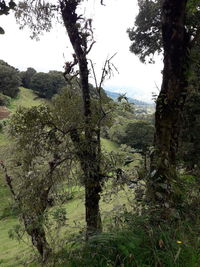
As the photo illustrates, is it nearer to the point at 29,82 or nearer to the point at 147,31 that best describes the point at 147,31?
the point at 147,31

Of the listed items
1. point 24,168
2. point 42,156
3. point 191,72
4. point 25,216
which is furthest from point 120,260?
point 24,168

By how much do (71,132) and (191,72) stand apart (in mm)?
3510

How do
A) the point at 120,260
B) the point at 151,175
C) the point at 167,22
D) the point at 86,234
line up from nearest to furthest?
the point at 120,260, the point at 86,234, the point at 151,175, the point at 167,22

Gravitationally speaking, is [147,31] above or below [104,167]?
above

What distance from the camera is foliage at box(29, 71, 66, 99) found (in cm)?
4519

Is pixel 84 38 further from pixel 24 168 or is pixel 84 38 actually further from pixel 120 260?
pixel 120 260

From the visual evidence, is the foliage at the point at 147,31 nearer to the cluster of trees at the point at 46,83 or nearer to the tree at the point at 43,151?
the tree at the point at 43,151

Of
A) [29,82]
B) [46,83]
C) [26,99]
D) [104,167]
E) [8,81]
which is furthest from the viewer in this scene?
[29,82]

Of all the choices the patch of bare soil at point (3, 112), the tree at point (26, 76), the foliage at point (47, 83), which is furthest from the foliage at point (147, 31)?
the tree at point (26, 76)

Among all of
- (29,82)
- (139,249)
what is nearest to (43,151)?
(139,249)

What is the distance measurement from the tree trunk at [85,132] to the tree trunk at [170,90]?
2.38m

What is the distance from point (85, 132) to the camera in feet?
20.0

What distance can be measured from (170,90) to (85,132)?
2.95m

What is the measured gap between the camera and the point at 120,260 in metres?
2.25
